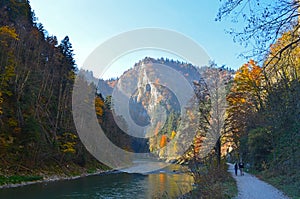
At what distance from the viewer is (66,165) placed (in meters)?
27.2

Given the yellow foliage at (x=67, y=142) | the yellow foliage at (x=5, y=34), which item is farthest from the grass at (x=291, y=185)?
the yellow foliage at (x=5, y=34)

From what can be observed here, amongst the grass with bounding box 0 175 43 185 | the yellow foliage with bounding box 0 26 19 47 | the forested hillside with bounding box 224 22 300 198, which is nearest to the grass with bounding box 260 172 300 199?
the forested hillside with bounding box 224 22 300 198

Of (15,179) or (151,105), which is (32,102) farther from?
(151,105)

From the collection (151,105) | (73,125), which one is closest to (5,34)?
(73,125)

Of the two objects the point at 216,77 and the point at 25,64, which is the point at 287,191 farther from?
the point at 25,64

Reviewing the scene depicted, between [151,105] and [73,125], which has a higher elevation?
[151,105]

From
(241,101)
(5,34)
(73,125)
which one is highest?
(5,34)

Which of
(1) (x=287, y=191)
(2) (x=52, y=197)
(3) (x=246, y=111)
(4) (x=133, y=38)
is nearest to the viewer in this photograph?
(1) (x=287, y=191)

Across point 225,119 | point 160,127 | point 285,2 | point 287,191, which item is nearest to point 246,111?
point 225,119

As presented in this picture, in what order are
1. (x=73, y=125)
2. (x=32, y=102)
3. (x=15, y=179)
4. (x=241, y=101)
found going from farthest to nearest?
1. (x=73, y=125)
2. (x=32, y=102)
3. (x=241, y=101)
4. (x=15, y=179)

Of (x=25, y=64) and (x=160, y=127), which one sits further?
(x=160, y=127)

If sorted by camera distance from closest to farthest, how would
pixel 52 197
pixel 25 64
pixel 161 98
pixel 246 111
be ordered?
pixel 52 197 < pixel 246 111 < pixel 25 64 < pixel 161 98

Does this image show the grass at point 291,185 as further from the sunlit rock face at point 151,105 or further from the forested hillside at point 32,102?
the sunlit rock face at point 151,105

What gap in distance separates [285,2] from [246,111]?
16.2 metres
